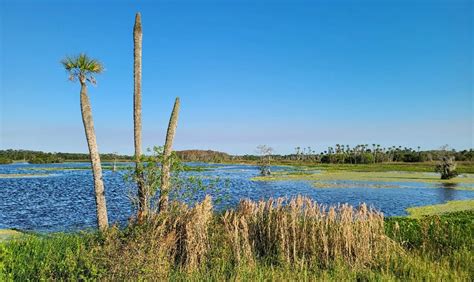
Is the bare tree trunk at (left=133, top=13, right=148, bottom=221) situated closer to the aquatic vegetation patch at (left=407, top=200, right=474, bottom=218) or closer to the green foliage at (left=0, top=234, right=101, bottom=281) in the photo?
the green foliage at (left=0, top=234, right=101, bottom=281)

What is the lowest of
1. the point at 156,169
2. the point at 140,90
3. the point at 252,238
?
the point at 252,238

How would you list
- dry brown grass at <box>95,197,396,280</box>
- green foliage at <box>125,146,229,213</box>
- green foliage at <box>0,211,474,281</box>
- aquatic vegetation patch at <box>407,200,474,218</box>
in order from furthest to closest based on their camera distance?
aquatic vegetation patch at <box>407,200,474,218</box> < green foliage at <box>125,146,229,213</box> < dry brown grass at <box>95,197,396,280</box> < green foliage at <box>0,211,474,281</box>

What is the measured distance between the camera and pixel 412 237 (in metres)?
11.6

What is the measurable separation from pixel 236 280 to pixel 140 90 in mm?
7286

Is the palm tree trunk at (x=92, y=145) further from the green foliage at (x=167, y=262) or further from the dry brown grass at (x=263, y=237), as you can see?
the dry brown grass at (x=263, y=237)

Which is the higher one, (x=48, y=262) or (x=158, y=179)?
(x=158, y=179)

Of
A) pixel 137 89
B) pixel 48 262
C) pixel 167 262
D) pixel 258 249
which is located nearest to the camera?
pixel 167 262

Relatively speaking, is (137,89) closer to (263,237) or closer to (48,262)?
(48,262)

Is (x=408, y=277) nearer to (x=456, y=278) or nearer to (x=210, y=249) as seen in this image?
(x=456, y=278)

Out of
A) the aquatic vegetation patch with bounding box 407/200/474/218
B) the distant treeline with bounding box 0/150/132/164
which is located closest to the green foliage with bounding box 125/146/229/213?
the aquatic vegetation patch with bounding box 407/200/474/218

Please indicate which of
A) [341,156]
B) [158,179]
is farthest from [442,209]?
[341,156]

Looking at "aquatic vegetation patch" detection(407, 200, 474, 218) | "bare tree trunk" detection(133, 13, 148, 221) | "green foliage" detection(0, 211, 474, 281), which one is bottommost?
"aquatic vegetation patch" detection(407, 200, 474, 218)

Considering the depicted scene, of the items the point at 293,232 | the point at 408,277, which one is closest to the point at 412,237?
the point at 408,277

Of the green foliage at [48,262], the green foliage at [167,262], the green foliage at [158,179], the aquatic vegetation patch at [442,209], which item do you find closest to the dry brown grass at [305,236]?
the green foliage at [167,262]
